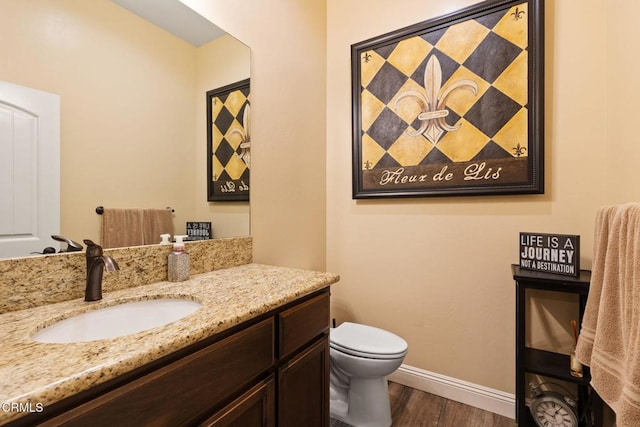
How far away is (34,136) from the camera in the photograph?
908 mm

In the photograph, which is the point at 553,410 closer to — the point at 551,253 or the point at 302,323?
the point at 551,253

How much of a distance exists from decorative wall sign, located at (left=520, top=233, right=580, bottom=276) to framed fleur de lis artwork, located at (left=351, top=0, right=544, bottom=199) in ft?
0.88

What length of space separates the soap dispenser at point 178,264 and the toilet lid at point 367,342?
87 cm

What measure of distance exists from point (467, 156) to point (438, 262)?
2.19 ft

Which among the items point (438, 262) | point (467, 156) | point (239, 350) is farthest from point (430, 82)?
point (239, 350)


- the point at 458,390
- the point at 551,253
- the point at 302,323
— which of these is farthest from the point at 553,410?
the point at 302,323

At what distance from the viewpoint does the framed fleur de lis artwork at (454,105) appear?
157cm

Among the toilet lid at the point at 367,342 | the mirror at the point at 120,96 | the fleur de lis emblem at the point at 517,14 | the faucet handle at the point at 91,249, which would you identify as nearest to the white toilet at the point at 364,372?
the toilet lid at the point at 367,342

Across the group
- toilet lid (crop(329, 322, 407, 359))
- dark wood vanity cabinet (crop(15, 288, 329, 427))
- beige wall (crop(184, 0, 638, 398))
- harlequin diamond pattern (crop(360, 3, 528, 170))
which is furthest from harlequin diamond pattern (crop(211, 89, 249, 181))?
toilet lid (crop(329, 322, 407, 359))

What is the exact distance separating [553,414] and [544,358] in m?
0.25

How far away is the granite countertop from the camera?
48cm

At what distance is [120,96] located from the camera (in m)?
1.11

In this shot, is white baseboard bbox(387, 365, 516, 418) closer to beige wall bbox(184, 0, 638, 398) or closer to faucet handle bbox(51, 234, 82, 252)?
beige wall bbox(184, 0, 638, 398)

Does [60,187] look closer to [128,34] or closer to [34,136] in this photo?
[34,136]
